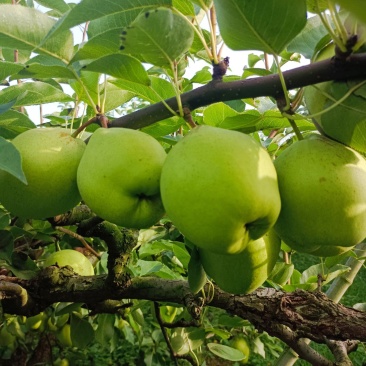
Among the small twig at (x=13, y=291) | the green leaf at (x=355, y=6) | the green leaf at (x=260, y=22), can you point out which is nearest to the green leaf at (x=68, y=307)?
the small twig at (x=13, y=291)

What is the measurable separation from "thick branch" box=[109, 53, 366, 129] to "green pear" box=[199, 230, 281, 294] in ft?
0.90

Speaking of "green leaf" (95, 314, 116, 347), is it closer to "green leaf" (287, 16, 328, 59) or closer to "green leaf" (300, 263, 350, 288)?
"green leaf" (300, 263, 350, 288)

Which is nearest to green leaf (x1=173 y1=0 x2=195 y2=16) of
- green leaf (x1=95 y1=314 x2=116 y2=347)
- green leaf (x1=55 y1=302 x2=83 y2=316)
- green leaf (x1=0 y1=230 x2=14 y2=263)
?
green leaf (x1=0 y1=230 x2=14 y2=263)

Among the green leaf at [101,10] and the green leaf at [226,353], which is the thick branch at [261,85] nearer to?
the green leaf at [101,10]

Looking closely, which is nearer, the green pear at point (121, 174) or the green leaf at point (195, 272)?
the green pear at point (121, 174)

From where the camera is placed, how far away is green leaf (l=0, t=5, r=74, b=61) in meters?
0.95

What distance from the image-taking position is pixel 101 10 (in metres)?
0.82

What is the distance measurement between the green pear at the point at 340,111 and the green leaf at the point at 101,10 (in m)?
0.30

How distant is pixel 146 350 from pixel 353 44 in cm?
239

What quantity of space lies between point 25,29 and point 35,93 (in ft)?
0.87

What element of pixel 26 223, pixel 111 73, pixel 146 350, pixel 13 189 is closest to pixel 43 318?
pixel 146 350

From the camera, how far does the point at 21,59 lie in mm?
2010

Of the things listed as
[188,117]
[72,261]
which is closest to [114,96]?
[188,117]

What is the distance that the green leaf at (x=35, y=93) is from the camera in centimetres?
122
